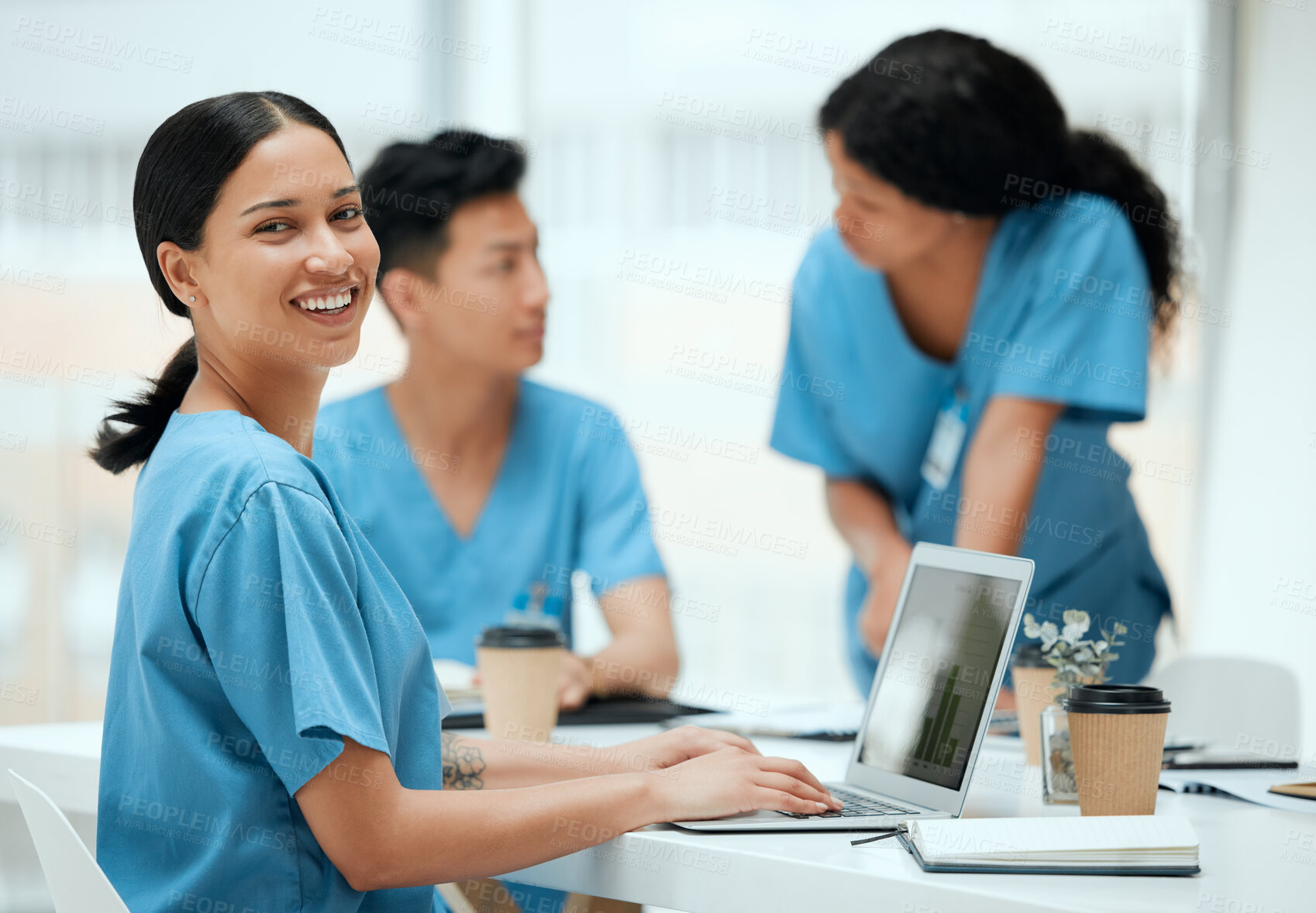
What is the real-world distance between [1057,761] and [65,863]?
0.77 metres

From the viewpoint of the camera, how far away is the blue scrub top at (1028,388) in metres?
1.79

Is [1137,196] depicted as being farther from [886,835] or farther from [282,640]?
[282,640]

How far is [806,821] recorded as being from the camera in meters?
0.89

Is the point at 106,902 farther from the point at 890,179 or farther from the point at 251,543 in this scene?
the point at 890,179

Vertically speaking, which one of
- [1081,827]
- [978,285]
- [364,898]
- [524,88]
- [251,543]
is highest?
[524,88]

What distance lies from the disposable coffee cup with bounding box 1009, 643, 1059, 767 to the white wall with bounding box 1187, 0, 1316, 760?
1388 millimetres

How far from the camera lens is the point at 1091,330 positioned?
5.90 ft

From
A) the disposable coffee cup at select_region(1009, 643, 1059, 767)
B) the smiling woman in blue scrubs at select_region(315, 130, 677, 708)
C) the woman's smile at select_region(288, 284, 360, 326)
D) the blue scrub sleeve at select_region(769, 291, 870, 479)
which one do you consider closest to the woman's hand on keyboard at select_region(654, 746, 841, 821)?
the disposable coffee cup at select_region(1009, 643, 1059, 767)

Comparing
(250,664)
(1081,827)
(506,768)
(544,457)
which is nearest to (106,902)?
(250,664)

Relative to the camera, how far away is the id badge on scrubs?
1.90m

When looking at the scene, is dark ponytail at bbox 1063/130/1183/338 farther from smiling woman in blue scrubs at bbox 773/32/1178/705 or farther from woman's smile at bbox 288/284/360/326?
woman's smile at bbox 288/284/360/326

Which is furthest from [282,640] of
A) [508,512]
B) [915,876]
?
[508,512]

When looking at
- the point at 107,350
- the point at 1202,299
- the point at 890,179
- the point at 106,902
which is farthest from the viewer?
the point at 107,350

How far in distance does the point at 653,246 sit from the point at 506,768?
2134 mm
